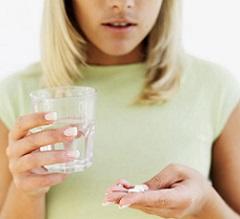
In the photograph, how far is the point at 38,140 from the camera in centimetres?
80

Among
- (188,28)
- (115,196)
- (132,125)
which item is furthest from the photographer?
(188,28)

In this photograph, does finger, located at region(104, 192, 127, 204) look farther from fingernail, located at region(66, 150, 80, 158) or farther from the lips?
the lips

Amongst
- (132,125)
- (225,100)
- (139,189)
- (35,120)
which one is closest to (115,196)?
(139,189)

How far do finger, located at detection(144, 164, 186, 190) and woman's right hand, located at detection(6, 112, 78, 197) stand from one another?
13 centimetres

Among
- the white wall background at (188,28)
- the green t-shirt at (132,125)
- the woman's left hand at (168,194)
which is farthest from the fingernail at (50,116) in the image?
the white wall background at (188,28)

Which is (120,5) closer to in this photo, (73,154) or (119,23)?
(119,23)

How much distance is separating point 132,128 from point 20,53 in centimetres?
53

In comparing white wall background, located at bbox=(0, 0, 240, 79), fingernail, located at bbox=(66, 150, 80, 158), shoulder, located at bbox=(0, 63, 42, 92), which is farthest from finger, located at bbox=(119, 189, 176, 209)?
white wall background, located at bbox=(0, 0, 240, 79)

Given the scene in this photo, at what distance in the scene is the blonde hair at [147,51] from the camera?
1.08m

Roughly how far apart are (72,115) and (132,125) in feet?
0.76

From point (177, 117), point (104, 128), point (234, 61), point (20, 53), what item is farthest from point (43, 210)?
point (234, 61)

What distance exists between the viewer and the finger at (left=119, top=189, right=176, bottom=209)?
0.76 m

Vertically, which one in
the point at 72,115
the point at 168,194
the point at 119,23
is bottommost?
the point at 168,194

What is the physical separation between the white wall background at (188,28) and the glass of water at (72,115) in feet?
1.93
